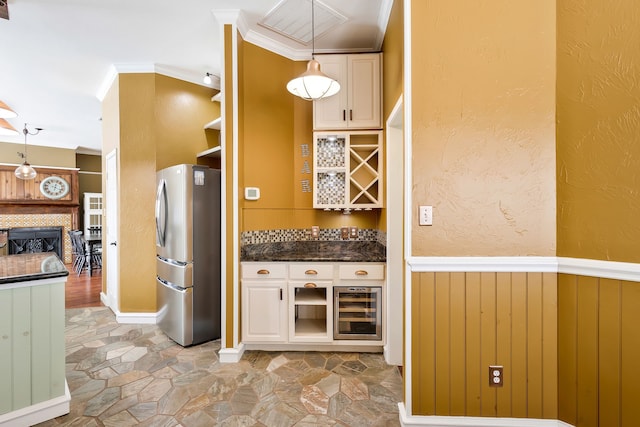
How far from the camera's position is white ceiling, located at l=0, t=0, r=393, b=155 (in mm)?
2451

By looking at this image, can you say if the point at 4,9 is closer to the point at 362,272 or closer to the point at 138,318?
the point at 138,318

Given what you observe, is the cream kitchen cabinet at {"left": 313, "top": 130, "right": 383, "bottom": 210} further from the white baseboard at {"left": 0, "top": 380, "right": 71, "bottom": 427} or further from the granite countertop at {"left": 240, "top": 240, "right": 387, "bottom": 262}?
the white baseboard at {"left": 0, "top": 380, "right": 71, "bottom": 427}

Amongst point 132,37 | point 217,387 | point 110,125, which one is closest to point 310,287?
point 217,387

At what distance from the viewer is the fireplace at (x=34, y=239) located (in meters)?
6.69

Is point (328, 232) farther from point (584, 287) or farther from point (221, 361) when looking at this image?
point (584, 287)

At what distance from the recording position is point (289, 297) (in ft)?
8.71

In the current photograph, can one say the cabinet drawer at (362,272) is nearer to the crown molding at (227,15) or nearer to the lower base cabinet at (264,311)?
the lower base cabinet at (264,311)

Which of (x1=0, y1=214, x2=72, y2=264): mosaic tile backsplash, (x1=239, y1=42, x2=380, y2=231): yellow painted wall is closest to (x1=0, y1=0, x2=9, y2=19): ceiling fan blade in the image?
(x1=239, y1=42, x2=380, y2=231): yellow painted wall

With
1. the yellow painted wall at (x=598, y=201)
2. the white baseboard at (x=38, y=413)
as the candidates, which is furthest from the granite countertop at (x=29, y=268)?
the yellow painted wall at (x=598, y=201)

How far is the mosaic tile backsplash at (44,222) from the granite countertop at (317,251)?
717 cm

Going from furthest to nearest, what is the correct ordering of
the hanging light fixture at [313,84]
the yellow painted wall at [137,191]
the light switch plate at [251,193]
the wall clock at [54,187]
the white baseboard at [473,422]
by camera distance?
the wall clock at [54,187], the yellow painted wall at [137,191], the light switch plate at [251,193], the hanging light fixture at [313,84], the white baseboard at [473,422]

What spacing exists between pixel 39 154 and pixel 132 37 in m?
6.45

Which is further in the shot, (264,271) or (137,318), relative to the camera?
(137,318)

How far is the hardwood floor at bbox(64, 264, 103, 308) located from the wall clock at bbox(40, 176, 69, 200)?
2.29m
